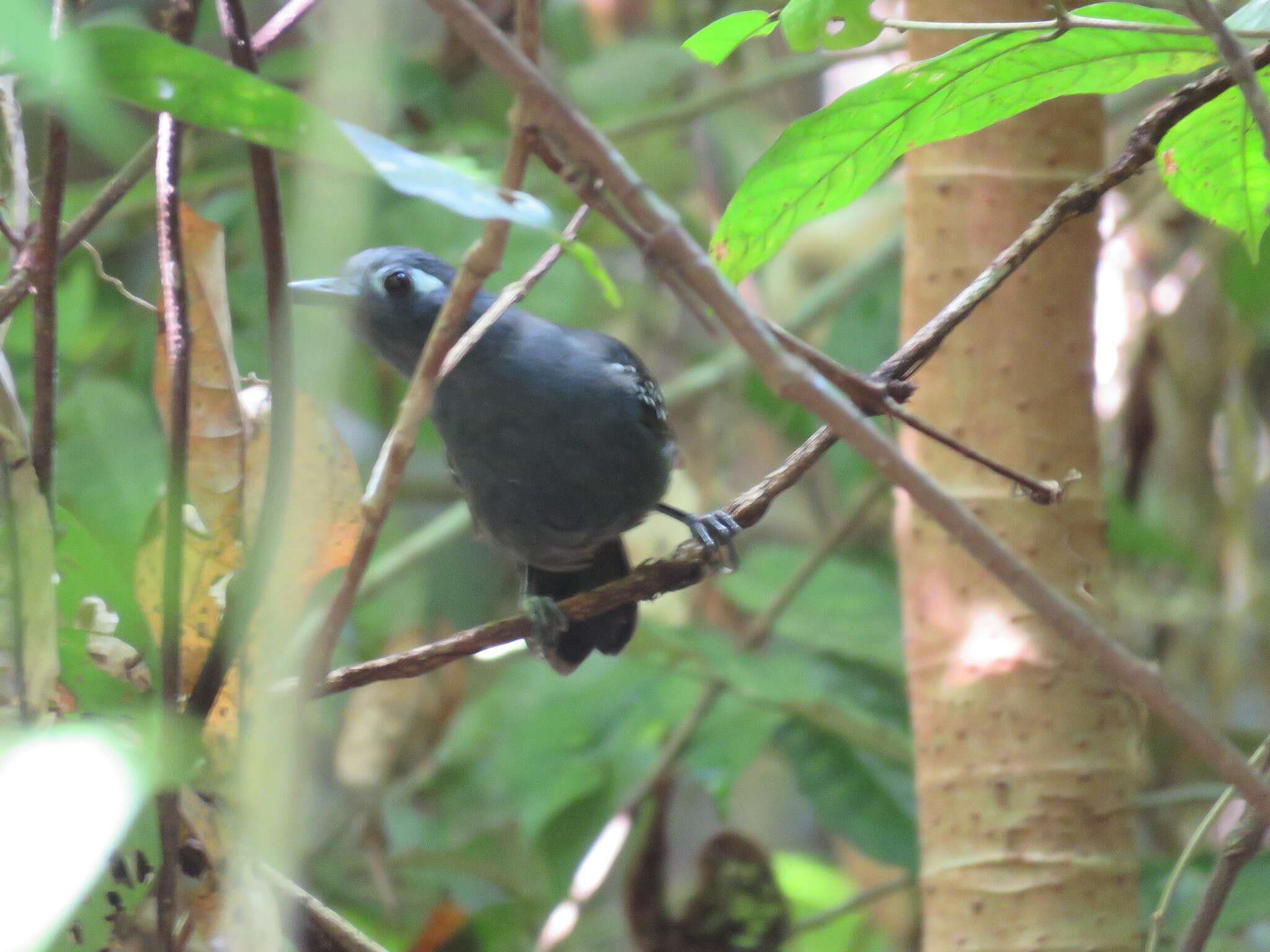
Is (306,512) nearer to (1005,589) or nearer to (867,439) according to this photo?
(867,439)

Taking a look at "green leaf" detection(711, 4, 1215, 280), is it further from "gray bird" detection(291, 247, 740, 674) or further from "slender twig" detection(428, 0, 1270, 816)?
"gray bird" detection(291, 247, 740, 674)

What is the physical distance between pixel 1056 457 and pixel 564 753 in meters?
1.75

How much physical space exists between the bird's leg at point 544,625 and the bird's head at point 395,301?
61 centimetres

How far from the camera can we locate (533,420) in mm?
2559

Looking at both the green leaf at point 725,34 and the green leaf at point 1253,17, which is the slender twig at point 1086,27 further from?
the green leaf at point 725,34

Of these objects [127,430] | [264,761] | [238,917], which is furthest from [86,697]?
[127,430]

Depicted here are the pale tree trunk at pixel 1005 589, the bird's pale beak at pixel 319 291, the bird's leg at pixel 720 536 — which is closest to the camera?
the bird's pale beak at pixel 319 291

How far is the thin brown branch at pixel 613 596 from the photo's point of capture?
159 centimetres

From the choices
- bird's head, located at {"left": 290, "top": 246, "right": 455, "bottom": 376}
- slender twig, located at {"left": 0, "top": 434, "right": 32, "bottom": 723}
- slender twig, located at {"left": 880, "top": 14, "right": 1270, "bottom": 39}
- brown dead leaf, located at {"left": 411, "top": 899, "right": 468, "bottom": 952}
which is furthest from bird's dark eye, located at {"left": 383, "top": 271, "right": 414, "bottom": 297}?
brown dead leaf, located at {"left": 411, "top": 899, "right": 468, "bottom": 952}

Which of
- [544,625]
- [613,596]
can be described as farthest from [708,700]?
[613,596]

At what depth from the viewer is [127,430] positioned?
289 centimetres

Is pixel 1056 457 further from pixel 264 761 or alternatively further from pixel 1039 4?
pixel 264 761

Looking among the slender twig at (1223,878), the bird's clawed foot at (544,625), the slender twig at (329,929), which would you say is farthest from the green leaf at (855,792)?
the slender twig at (329,929)

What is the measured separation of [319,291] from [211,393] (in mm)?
386
